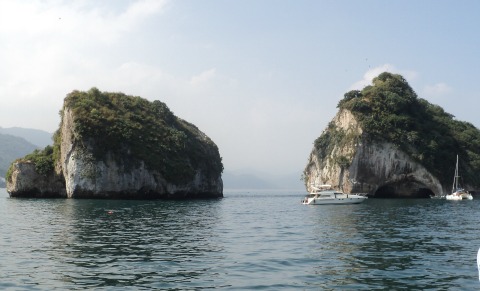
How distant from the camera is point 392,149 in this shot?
10731 centimetres

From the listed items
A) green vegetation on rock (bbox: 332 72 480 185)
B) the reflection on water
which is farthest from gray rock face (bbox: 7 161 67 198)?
the reflection on water

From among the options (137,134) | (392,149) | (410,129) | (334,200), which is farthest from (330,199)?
(410,129)

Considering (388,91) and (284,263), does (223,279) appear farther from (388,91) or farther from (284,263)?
(388,91)

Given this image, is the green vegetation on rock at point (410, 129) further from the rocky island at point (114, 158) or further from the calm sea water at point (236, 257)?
the calm sea water at point (236, 257)

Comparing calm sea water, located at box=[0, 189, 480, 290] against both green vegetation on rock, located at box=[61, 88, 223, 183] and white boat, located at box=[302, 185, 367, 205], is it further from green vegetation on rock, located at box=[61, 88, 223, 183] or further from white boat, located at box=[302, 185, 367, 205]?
green vegetation on rock, located at box=[61, 88, 223, 183]

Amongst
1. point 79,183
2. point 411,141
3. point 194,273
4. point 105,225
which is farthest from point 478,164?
point 194,273

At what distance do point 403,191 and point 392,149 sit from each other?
1195 centimetres

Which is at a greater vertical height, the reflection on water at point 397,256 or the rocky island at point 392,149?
the rocky island at point 392,149

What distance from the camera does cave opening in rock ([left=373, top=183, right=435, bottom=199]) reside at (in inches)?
4355

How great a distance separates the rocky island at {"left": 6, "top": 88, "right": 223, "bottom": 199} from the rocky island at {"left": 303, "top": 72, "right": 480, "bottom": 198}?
108ft

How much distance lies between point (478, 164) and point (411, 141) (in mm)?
19573

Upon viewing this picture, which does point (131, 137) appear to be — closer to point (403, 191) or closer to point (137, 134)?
point (137, 134)

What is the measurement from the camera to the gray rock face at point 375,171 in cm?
10644

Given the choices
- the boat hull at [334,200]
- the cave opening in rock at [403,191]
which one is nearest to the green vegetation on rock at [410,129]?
the cave opening in rock at [403,191]
